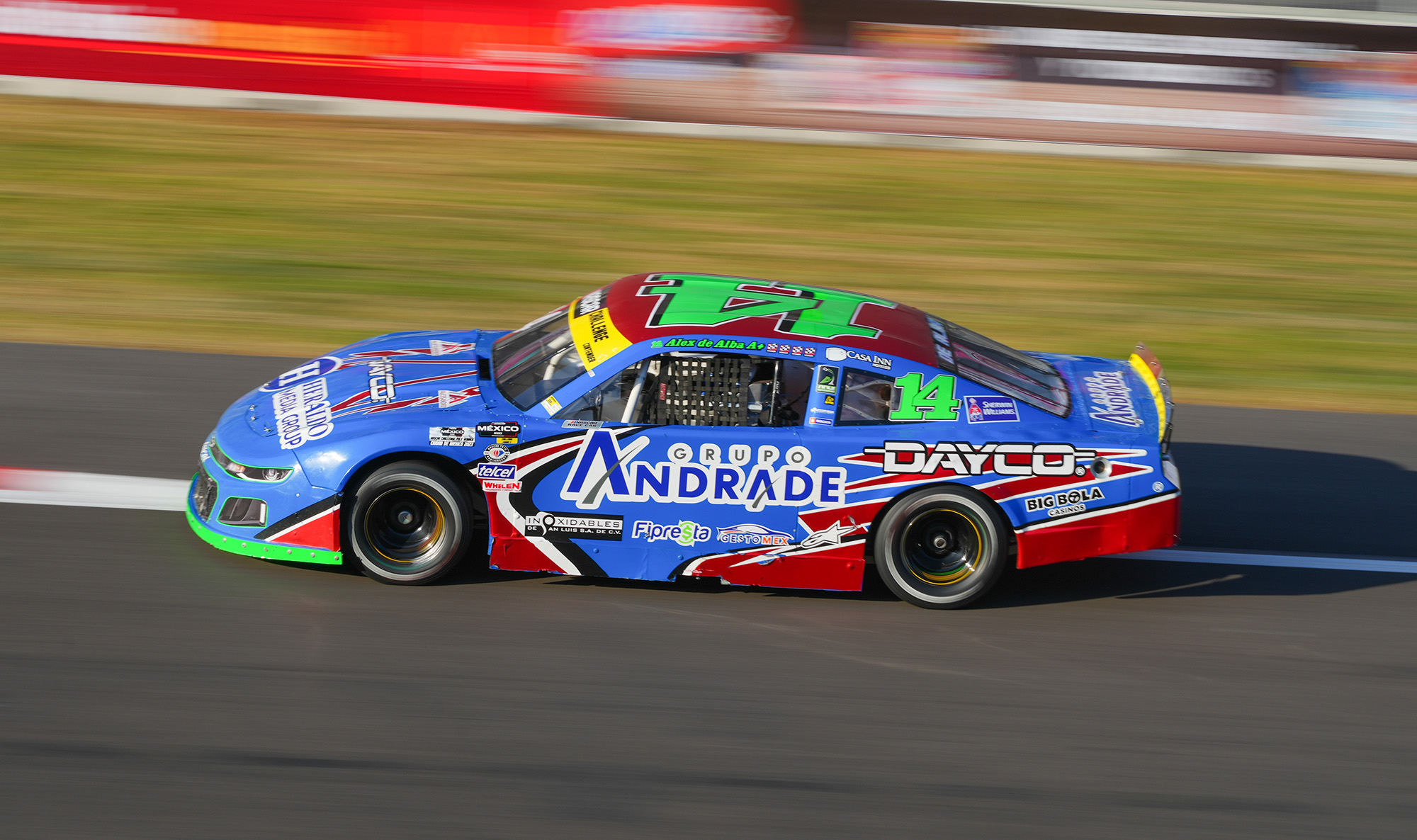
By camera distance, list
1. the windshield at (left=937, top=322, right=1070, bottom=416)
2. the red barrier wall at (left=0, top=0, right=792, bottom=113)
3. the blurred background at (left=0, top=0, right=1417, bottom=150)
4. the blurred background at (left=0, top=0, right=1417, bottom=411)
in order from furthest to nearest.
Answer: the red barrier wall at (left=0, top=0, right=792, bottom=113) < the blurred background at (left=0, top=0, right=1417, bottom=150) < the blurred background at (left=0, top=0, right=1417, bottom=411) < the windshield at (left=937, top=322, right=1070, bottom=416)

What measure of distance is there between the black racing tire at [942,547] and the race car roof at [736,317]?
68cm

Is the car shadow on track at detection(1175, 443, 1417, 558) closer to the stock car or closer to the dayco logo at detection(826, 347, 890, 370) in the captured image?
the stock car

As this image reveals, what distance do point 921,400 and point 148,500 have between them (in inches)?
156

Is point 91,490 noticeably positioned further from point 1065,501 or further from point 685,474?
point 1065,501

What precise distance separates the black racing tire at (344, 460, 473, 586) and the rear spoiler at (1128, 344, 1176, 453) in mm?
3210

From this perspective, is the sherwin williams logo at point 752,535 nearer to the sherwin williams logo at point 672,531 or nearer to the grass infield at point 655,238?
the sherwin williams logo at point 672,531

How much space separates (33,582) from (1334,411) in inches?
314

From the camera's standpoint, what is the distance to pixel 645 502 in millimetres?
5688

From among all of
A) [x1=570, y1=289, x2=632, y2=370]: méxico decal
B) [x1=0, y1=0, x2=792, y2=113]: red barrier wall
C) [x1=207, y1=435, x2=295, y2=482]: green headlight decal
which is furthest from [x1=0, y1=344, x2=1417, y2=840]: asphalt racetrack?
[x1=0, y1=0, x2=792, y2=113]: red barrier wall

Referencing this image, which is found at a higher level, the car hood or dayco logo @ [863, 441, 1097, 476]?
the car hood

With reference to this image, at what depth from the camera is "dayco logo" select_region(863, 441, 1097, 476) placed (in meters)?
5.74

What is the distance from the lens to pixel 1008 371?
6.29 m

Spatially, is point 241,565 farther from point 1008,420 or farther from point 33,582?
point 1008,420

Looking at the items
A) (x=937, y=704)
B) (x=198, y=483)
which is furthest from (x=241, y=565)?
(x=937, y=704)
